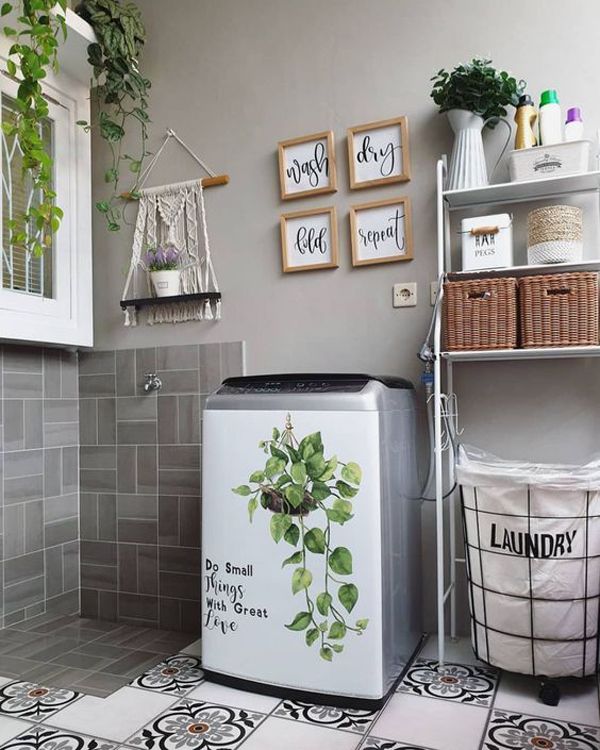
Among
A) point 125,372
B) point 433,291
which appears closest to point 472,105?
point 433,291

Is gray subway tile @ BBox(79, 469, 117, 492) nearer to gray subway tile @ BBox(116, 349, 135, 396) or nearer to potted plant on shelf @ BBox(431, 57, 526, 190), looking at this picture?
gray subway tile @ BBox(116, 349, 135, 396)

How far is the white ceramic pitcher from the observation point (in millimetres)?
2012

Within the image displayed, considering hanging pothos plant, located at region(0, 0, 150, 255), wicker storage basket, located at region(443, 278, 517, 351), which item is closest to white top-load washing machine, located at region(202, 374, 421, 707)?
wicker storage basket, located at region(443, 278, 517, 351)

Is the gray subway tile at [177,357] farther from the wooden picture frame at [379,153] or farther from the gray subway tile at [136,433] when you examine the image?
the wooden picture frame at [379,153]

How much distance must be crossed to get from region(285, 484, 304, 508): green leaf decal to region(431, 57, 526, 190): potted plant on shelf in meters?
1.07

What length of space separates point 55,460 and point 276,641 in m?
1.33

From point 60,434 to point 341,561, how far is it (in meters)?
1.49

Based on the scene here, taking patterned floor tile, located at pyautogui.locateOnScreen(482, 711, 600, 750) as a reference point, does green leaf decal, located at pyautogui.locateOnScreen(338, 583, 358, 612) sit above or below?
above

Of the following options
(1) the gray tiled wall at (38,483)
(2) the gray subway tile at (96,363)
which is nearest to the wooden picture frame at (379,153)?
(2) the gray subway tile at (96,363)

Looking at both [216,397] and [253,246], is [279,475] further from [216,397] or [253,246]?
[253,246]

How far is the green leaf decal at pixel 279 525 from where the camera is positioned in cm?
177

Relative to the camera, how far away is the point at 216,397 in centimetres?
191

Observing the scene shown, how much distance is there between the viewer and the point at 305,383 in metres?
1.83

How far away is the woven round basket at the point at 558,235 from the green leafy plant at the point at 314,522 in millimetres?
862
